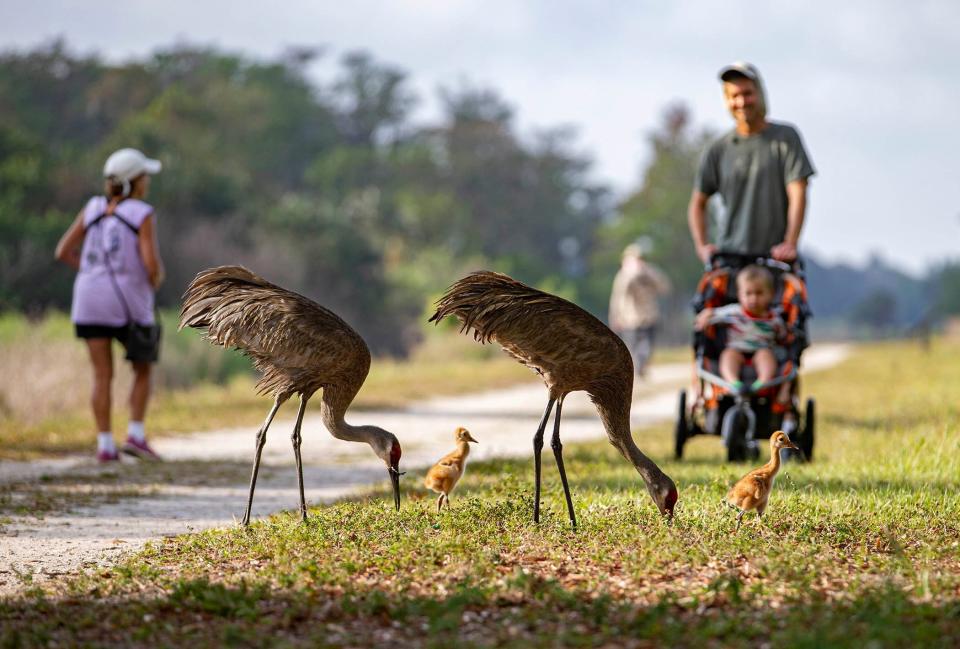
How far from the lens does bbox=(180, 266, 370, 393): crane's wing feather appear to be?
6770 mm

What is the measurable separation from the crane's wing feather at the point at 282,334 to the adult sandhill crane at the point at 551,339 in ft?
2.25

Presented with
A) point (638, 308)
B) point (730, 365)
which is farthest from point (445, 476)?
point (638, 308)

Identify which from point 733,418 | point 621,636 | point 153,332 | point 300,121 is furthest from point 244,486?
point 300,121

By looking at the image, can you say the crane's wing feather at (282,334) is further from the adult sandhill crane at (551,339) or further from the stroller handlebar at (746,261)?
the stroller handlebar at (746,261)

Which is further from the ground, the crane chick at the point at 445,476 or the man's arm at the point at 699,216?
the man's arm at the point at 699,216

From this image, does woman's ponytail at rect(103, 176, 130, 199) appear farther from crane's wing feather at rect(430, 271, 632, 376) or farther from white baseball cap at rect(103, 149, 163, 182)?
crane's wing feather at rect(430, 271, 632, 376)

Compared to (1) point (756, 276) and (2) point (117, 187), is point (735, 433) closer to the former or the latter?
(1) point (756, 276)

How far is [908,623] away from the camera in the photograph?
15.3 ft

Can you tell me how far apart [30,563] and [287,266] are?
31348mm

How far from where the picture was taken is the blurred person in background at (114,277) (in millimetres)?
10609

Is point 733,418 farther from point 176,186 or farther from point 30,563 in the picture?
point 176,186

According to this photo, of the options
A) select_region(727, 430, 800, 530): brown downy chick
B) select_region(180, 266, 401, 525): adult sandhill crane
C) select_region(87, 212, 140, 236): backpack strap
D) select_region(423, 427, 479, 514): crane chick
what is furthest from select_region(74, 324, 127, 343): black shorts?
select_region(727, 430, 800, 530): brown downy chick

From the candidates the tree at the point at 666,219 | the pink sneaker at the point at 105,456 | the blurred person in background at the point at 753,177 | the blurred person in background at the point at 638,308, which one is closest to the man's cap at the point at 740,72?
the blurred person in background at the point at 753,177

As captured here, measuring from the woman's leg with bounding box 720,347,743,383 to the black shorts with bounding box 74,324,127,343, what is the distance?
510 cm
